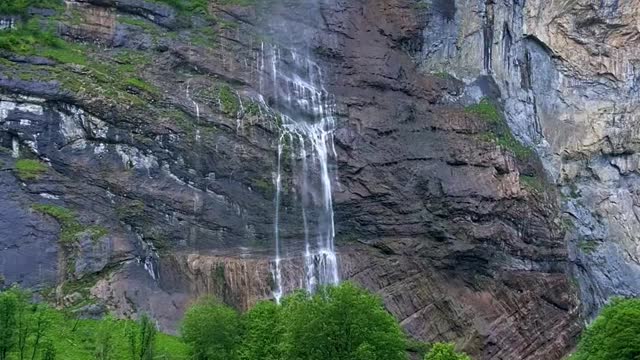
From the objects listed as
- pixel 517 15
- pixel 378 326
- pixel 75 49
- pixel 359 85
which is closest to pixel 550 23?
pixel 517 15

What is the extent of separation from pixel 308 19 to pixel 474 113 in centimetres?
1093

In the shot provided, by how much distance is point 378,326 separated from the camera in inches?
1193

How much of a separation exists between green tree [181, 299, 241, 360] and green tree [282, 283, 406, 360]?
424 cm

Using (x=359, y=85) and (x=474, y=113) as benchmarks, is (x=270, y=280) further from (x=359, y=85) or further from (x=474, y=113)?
(x=474, y=113)

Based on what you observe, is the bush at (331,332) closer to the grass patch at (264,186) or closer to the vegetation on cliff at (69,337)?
the vegetation on cliff at (69,337)

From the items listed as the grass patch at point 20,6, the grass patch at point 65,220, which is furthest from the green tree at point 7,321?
the grass patch at point 20,6

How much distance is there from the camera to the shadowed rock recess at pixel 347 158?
4200cm

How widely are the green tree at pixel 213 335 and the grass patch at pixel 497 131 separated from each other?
22075 millimetres

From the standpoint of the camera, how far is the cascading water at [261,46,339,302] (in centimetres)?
4419

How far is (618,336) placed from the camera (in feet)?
110

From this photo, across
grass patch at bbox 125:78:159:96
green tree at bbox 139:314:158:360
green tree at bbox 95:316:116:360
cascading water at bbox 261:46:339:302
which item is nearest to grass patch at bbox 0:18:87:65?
grass patch at bbox 125:78:159:96

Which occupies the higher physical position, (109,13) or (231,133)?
(109,13)

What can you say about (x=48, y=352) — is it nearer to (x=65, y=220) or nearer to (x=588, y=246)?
(x=65, y=220)

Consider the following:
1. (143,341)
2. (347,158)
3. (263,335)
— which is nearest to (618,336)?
(263,335)
